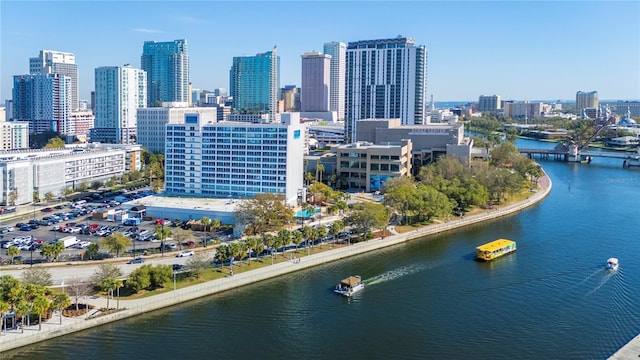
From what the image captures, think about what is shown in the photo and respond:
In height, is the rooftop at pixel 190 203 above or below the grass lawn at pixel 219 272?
above

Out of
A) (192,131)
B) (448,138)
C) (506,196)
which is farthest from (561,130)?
(192,131)

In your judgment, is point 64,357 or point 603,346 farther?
point 603,346

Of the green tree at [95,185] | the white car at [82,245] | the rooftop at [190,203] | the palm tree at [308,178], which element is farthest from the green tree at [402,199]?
the green tree at [95,185]

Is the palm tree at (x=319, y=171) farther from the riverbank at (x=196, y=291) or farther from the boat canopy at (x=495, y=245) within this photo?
the boat canopy at (x=495, y=245)

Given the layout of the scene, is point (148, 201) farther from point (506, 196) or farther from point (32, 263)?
point (506, 196)

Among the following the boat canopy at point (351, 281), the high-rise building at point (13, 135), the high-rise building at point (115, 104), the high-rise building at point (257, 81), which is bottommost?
the boat canopy at point (351, 281)

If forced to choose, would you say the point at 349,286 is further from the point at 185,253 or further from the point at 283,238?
the point at 185,253
